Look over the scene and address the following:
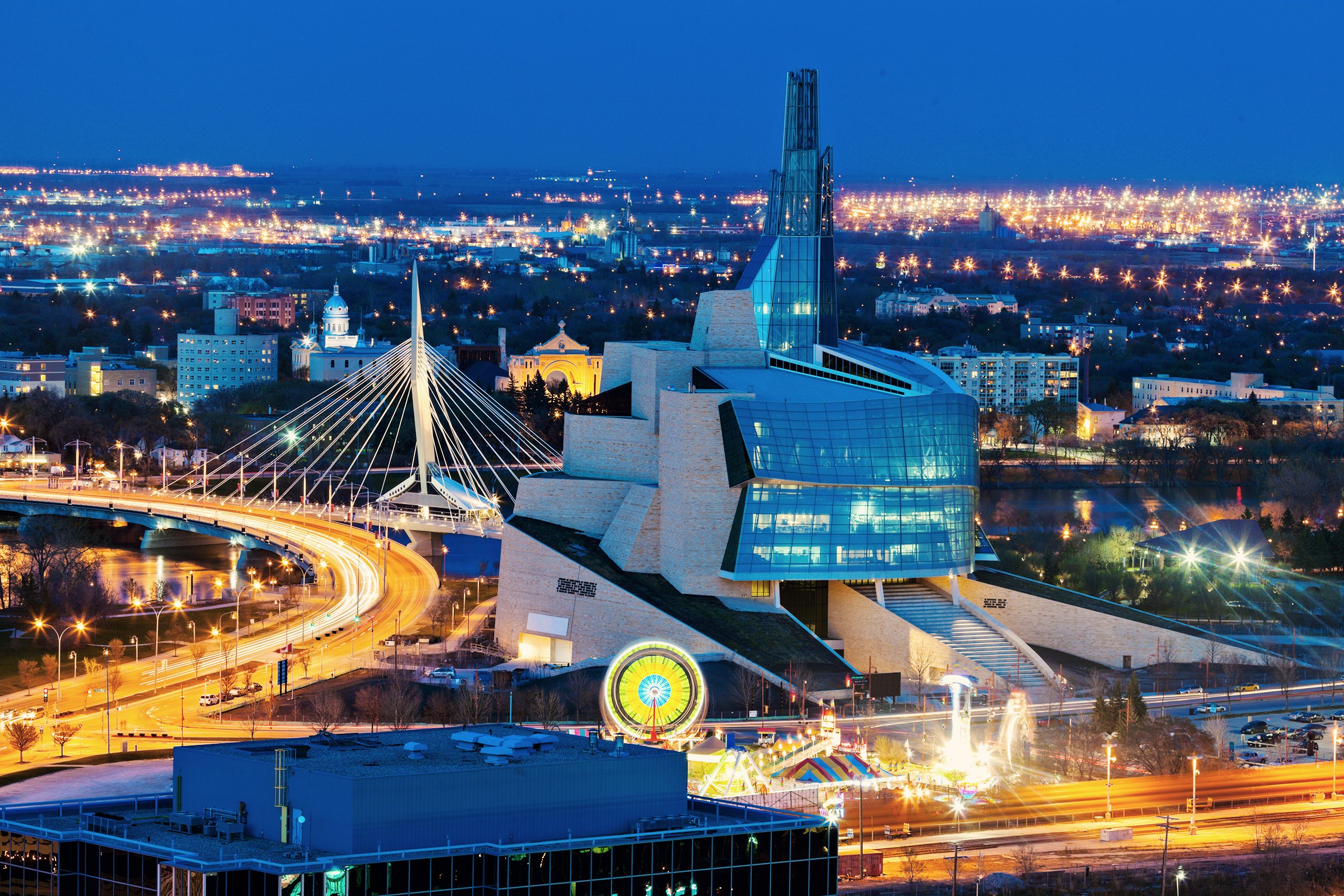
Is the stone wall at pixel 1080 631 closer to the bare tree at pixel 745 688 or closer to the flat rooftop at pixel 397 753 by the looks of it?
the bare tree at pixel 745 688

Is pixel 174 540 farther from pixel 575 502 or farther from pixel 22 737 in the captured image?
pixel 22 737

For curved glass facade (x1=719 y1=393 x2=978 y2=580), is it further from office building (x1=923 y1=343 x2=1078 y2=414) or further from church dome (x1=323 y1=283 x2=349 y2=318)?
church dome (x1=323 y1=283 x2=349 y2=318)

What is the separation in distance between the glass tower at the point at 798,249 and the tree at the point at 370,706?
2381cm

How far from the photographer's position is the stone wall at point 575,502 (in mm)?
62719

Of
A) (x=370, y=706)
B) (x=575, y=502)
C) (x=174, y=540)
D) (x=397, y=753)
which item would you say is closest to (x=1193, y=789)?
(x=370, y=706)

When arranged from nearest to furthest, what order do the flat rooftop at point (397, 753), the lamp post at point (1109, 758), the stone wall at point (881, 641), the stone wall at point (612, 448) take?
the flat rooftop at point (397, 753)
the lamp post at point (1109, 758)
the stone wall at point (881, 641)
the stone wall at point (612, 448)

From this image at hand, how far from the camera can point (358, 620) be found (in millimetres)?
62656

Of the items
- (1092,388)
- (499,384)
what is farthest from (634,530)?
(1092,388)

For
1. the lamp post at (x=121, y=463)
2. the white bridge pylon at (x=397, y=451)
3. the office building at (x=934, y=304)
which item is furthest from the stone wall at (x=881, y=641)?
→ the office building at (x=934, y=304)

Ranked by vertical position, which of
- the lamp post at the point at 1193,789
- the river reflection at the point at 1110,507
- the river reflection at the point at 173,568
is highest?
the river reflection at the point at 1110,507

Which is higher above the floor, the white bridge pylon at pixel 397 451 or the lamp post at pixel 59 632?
the white bridge pylon at pixel 397 451

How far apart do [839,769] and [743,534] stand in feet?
54.4

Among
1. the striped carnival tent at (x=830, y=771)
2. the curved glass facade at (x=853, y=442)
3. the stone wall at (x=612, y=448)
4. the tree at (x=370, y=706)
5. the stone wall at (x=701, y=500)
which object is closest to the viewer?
the striped carnival tent at (x=830, y=771)

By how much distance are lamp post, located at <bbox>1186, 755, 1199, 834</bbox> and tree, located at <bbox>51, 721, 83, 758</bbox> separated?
2019 cm
